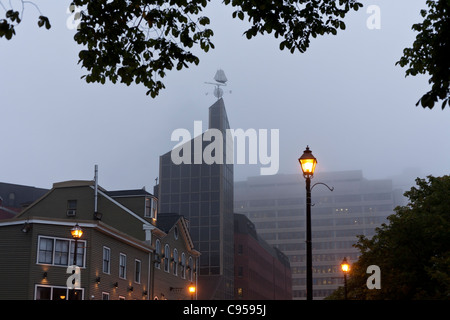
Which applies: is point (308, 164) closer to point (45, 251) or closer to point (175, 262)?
point (45, 251)

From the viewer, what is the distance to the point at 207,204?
112 meters

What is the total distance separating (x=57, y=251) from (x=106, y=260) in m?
4.50

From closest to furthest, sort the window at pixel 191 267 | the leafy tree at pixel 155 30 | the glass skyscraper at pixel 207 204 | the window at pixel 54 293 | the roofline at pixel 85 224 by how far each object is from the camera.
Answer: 1. the leafy tree at pixel 155 30
2. the window at pixel 54 293
3. the roofline at pixel 85 224
4. the window at pixel 191 267
5. the glass skyscraper at pixel 207 204

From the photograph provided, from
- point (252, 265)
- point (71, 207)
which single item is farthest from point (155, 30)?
point (252, 265)

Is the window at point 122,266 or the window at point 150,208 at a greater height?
the window at point 150,208

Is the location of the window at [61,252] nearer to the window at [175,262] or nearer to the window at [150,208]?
the window at [150,208]

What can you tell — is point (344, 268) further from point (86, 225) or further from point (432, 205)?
Result: point (86, 225)

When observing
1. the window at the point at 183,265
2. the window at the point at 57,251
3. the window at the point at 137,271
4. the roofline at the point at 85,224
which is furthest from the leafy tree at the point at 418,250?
the window at the point at 183,265

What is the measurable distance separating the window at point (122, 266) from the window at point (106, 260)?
1.91 metres

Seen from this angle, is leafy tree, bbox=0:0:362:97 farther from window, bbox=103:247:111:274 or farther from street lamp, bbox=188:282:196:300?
street lamp, bbox=188:282:196:300

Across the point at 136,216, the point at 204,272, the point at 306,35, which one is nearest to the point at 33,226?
the point at 136,216

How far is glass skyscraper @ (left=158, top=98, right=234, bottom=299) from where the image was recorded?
110088mm

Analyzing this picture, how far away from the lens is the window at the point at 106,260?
154 feet

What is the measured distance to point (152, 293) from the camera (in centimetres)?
5388
